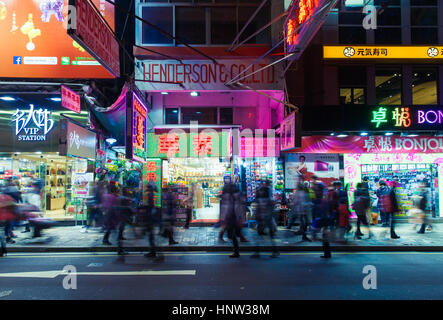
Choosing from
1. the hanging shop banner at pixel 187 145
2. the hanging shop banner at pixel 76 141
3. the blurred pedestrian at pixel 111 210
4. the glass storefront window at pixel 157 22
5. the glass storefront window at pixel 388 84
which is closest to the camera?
the blurred pedestrian at pixel 111 210

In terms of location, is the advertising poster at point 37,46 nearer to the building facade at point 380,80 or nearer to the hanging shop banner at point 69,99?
the hanging shop banner at point 69,99

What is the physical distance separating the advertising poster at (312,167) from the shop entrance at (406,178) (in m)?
1.52

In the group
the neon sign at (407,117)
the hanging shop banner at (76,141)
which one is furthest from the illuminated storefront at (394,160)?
the hanging shop banner at (76,141)

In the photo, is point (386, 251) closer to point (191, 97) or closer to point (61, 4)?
point (191, 97)

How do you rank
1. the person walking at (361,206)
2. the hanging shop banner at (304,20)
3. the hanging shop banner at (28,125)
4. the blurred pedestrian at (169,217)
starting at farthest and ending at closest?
the hanging shop banner at (28,125) → the person walking at (361,206) → the blurred pedestrian at (169,217) → the hanging shop banner at (304,20)

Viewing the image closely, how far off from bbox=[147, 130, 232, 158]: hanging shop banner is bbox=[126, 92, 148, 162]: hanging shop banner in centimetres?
237

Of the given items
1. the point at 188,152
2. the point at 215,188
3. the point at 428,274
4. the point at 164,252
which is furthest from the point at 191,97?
the point at 428,274

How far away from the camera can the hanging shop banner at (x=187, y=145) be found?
13.8m

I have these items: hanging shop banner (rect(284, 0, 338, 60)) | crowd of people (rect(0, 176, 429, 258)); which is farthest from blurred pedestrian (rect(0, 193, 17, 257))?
hanging shop banner (rect(284, 0, 338, 60))

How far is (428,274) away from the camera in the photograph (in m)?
6.68

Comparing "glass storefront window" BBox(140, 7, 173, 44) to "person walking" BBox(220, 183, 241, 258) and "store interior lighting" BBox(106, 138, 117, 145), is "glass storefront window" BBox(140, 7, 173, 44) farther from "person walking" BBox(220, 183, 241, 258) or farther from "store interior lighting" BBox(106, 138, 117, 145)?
"person walking" BBox(220, 183, 241, 258)

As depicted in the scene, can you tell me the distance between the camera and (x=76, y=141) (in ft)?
37.6

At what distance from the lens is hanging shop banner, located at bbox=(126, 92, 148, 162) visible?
31.4 ft
